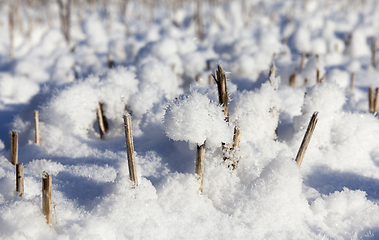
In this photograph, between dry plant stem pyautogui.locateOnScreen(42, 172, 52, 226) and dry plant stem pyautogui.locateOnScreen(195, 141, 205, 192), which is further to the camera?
dry plant stem pyautogui.locateOnScreen(195, 141, 205, 192)

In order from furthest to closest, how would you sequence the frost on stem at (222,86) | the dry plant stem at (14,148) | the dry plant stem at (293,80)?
the dry plant stem at (293,80), the dry plant stem at (14,148), the frost on stem at (222,86)

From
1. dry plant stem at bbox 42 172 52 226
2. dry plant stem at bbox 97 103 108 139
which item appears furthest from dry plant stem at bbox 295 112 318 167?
dry plant stem at bbox 97 103 108 139

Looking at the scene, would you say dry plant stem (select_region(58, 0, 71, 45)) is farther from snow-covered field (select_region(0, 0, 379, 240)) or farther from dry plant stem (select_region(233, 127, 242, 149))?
dry plant stem (select_region(233, 127, 242, 149))

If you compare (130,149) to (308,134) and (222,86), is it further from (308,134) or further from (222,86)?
(308,134)

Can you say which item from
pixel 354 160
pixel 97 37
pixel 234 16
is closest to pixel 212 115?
pixel 354 160

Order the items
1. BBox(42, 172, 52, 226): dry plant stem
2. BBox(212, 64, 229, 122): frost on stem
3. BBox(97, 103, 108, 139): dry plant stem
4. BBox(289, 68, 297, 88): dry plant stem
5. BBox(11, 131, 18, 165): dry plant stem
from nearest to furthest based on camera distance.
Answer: BBox(42, 172, 52, 226): dry plant stem
BBox(212, 64, 229, 122): frost on stem
BBox(11, 131, 18, 165): dry plant stem
BBox(97, 103, 108, 139): dry plant stem
BBox(289, 68, 297, 88): dry plant stem

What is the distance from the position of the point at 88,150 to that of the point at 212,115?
26.8 inches

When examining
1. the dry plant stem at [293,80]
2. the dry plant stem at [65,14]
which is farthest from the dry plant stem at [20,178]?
the dry plant stem at [65,14]

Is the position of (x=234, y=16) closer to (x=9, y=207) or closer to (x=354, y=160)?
(x=354, y=160)

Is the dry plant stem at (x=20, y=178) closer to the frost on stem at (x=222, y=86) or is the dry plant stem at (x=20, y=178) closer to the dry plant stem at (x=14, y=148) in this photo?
the dry plant stem at (x=14, y=148)

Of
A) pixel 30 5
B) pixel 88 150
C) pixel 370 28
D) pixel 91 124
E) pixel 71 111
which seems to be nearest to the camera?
pixel 88 150

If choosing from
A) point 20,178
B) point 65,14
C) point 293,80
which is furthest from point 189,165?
point 65,14

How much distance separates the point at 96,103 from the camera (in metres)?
1.55

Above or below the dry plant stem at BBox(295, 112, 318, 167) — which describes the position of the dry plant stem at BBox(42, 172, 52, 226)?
below
